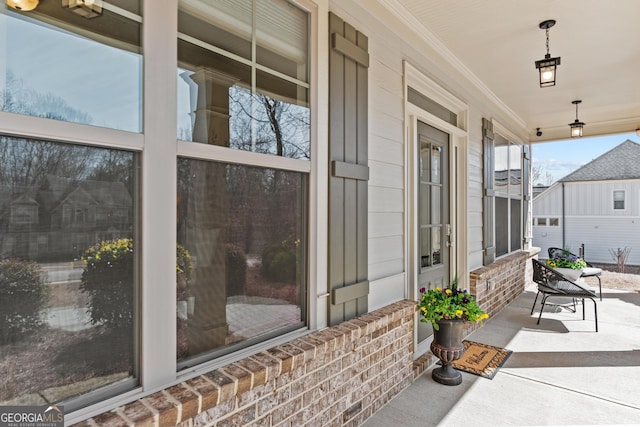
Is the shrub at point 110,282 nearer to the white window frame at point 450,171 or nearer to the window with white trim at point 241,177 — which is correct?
the window with white trim at point 241,177

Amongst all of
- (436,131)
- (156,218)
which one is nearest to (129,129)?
(156,218)

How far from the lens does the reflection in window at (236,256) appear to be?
56.7 inches

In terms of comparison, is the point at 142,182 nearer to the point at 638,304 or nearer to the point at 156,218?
the point at 156,218

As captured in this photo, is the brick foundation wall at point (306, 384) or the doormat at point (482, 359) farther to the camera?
the doormat at point (482, 359)

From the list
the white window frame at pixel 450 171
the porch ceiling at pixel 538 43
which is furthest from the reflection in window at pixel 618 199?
the white window frame at pixel 450 171

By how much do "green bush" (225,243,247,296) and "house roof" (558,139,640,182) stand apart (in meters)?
15.6

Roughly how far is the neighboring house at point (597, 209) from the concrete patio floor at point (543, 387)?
10.6 m

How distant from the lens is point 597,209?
1307 centimetres

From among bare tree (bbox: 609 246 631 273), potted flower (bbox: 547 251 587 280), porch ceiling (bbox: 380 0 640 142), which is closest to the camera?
Answer: porch ceiling (bbox: 380 0 640 142)

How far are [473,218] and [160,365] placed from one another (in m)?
3.84

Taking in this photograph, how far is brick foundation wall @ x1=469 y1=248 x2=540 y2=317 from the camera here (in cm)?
408

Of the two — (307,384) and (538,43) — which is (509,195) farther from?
(307,384)

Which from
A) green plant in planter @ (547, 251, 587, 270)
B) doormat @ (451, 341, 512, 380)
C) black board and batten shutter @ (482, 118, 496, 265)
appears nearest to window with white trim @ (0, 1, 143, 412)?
doormat @ (451, 341, 512, 380)

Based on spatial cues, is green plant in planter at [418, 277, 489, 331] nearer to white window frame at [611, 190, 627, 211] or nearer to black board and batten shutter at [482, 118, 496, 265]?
black board and batten shutter at [482, 118, 496, 265]
